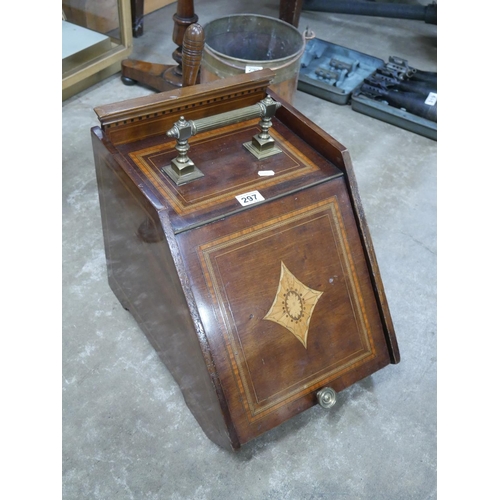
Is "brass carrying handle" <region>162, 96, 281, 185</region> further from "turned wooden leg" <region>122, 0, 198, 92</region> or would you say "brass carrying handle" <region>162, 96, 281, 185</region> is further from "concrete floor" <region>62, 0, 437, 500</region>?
"turned wooden leg" <region>122, 0, 198, 92</region>

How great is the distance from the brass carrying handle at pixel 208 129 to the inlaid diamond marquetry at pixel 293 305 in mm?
334

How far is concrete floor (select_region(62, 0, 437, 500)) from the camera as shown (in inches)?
55.7

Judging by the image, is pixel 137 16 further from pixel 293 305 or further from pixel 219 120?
pixel 293 305

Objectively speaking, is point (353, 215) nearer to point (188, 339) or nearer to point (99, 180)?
point (188, 339)

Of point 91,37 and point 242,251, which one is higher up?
point 242,251

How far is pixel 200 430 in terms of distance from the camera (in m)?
1.52

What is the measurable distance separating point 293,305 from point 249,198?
11.7 inches

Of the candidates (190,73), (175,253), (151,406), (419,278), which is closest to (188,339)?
(175,253)

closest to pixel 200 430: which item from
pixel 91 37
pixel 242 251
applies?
pixel 242 251

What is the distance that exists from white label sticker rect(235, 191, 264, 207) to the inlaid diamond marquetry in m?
0.18

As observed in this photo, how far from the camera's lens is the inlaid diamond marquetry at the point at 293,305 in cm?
137

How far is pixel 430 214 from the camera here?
7.71 ft

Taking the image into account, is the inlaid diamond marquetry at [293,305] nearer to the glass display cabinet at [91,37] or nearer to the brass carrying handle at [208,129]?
the brass carrying handle at [208,129]

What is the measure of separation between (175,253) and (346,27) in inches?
125
